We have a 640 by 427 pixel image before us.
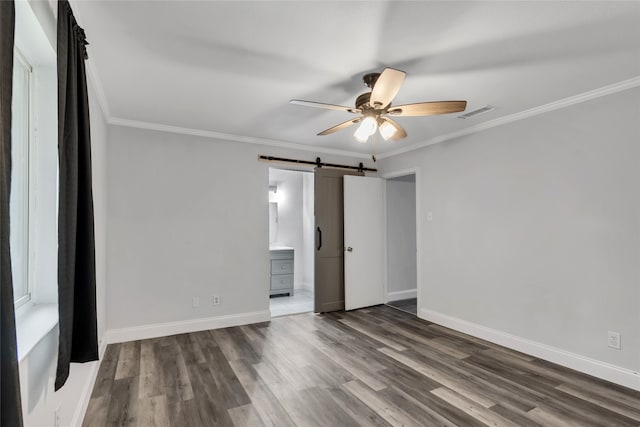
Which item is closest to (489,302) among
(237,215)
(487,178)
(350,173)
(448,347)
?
(448,347)

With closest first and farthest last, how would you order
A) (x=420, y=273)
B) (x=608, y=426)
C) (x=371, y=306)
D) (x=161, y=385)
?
(x=608, y=426) < (x=161, y=385) < (x=420, y=273) < (x=371, y=306)

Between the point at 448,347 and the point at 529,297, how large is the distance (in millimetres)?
969

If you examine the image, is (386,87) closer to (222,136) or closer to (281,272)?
(222,136)

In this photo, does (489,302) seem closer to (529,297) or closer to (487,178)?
(529,297)

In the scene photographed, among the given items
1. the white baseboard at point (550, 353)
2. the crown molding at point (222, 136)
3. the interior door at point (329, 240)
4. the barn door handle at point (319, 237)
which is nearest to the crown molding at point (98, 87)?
the crown molding at point (222, 136)

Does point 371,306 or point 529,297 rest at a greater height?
point 529,297

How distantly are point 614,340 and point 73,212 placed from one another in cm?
398

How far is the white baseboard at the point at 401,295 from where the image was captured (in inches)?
214

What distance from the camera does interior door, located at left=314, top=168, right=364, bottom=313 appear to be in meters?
4.83

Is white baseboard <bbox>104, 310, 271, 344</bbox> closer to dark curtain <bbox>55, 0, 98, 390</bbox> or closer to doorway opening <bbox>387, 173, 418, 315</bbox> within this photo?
dark curtain <bbox>55, 0, 98, 390</bbox>

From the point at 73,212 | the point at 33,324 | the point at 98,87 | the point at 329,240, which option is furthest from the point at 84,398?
the point at 329,240

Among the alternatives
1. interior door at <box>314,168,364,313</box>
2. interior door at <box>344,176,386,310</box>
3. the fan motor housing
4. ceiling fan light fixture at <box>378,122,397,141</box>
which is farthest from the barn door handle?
the fan motor housing

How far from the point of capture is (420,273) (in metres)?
4.56

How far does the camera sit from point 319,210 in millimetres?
4891
